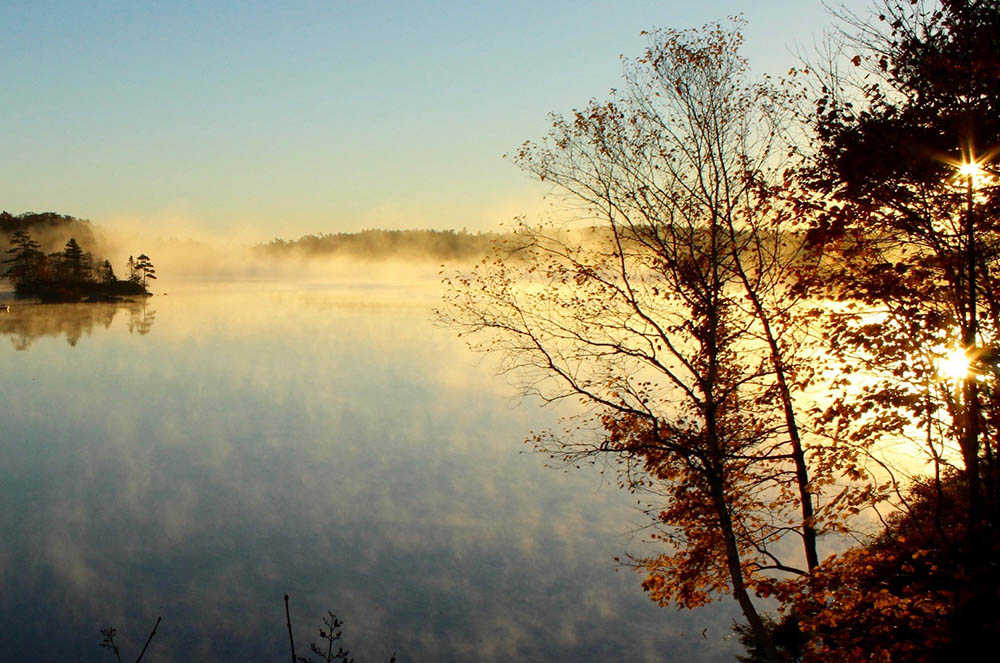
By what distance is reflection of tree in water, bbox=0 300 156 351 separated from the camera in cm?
7775

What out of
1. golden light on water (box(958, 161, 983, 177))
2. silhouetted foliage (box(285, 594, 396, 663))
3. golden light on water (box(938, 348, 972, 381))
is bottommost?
silhouetted foliage (box(285, 594, 396, 663))

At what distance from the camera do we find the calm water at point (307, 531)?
17.5 meters

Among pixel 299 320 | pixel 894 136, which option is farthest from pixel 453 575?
pixel 299 320

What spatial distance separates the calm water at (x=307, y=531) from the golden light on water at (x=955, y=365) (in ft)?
30.0

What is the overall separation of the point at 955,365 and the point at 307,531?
19.3 m

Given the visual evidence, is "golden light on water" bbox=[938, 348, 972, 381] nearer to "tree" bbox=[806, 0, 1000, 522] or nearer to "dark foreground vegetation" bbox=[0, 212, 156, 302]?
"tree" bbox=[806, 0, 1000, 522]

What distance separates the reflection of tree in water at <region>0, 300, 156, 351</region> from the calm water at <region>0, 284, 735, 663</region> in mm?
31463

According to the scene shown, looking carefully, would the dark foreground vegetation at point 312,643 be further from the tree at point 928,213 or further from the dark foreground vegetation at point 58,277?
the dark foreground vegetation at point 58,277

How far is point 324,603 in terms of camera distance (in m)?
18.9

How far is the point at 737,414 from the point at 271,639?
40.1 ft

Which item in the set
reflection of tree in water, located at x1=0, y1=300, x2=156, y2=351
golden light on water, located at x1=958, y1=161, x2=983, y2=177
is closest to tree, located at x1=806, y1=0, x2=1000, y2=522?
golden light on water, located at x1=958, y1=161, x2=983, y2=177

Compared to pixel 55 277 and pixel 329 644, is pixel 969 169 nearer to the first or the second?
pixel 329 644

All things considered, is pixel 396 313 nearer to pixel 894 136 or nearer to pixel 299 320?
pixel 299 320

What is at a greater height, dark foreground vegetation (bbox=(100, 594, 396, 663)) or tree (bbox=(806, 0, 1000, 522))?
tree (bbox=(806, 0, 1000, 522))
